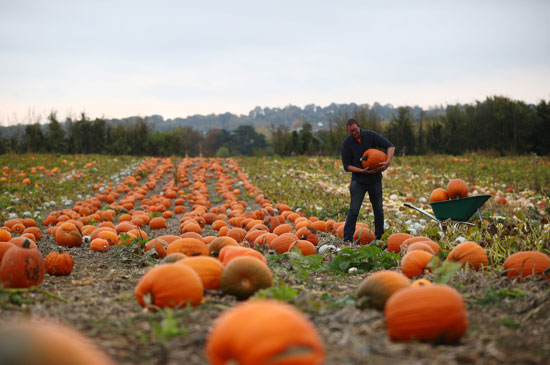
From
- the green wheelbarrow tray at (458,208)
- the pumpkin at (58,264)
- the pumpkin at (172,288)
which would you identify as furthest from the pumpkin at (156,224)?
the pumpkin at (172,288)

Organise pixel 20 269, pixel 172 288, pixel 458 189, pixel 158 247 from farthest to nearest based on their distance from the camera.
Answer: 1. pixel 458 189
2. pixel 158 247
3. pixel 20 269
4. pixel 172 288

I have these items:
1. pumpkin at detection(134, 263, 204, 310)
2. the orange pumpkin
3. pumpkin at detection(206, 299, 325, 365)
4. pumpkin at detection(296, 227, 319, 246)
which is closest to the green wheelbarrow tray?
the orange pumpkin

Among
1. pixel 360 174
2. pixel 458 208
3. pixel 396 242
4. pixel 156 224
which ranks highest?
pixel 360 174

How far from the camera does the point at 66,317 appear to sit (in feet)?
8.77

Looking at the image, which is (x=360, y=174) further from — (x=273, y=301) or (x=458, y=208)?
(x=273, y=301)

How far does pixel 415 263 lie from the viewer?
12.6 ft

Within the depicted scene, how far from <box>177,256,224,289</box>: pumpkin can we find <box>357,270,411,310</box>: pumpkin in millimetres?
1009

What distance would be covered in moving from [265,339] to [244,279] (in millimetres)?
1274

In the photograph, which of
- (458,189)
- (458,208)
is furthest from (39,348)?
(458,189)

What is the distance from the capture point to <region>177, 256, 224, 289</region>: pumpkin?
9.73 feet

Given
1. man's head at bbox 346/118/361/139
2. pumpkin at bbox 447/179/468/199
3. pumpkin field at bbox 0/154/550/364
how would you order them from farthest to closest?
man's head at bbox 346/118/361/139, pumpkin at bbox 447/179/468/199, pumpkin field at bbox 0/154/550/364

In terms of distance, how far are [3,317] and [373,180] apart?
5501 mm

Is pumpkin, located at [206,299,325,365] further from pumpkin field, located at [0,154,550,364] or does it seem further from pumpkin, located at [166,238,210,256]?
pumpkin, located at [166,238,210,256]

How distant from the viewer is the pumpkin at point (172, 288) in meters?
2.63
